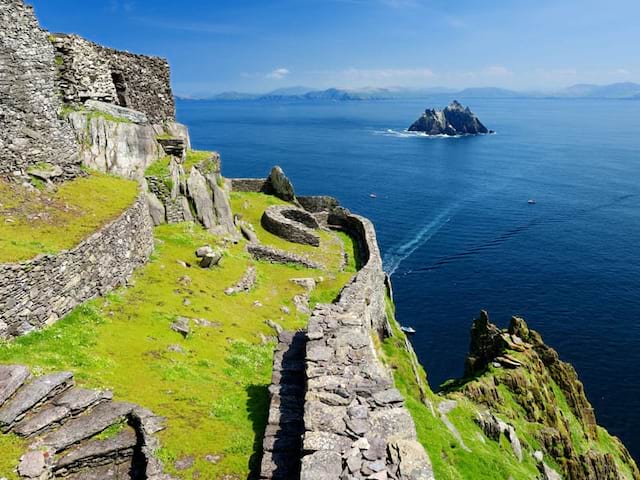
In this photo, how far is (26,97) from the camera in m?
25.2

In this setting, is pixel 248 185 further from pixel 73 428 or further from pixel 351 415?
pixel 351 415

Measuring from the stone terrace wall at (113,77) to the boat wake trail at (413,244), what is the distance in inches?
1667

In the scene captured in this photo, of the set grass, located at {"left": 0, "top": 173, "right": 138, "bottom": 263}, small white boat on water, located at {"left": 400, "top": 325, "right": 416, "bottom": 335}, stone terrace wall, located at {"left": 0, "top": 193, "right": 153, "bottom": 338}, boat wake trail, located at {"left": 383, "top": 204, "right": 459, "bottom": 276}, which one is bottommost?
small white boat on water, located at {"left": 400, "top": 325, "right": 416, "bottom": 335}

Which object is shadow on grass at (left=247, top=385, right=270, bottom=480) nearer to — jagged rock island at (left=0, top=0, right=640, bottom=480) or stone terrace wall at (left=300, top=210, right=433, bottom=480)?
jagged rock island at (left=0, top=0, right=640, bottom=480)

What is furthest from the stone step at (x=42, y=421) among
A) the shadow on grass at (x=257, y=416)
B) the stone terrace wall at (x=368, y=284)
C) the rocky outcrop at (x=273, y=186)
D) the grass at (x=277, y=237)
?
the rocky outcrop at (x=273, y=186)

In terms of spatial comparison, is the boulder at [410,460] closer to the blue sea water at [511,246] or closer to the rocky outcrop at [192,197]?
the rocky outcrop at [192,197]

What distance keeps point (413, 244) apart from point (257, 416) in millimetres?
71053

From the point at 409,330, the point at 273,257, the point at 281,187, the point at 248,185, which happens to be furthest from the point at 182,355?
the point at 248,185

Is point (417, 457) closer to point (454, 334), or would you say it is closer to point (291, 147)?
point (454, 334)

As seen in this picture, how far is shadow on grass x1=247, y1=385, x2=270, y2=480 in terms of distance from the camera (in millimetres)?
13086

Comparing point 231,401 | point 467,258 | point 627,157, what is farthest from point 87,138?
point 627,157

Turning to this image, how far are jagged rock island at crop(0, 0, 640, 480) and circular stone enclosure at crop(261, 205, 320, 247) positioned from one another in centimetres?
28

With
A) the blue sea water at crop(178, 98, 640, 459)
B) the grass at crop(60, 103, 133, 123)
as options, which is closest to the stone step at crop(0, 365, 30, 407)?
the grass at crop(60, 103, 133, 123)

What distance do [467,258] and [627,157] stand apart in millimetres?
122495
